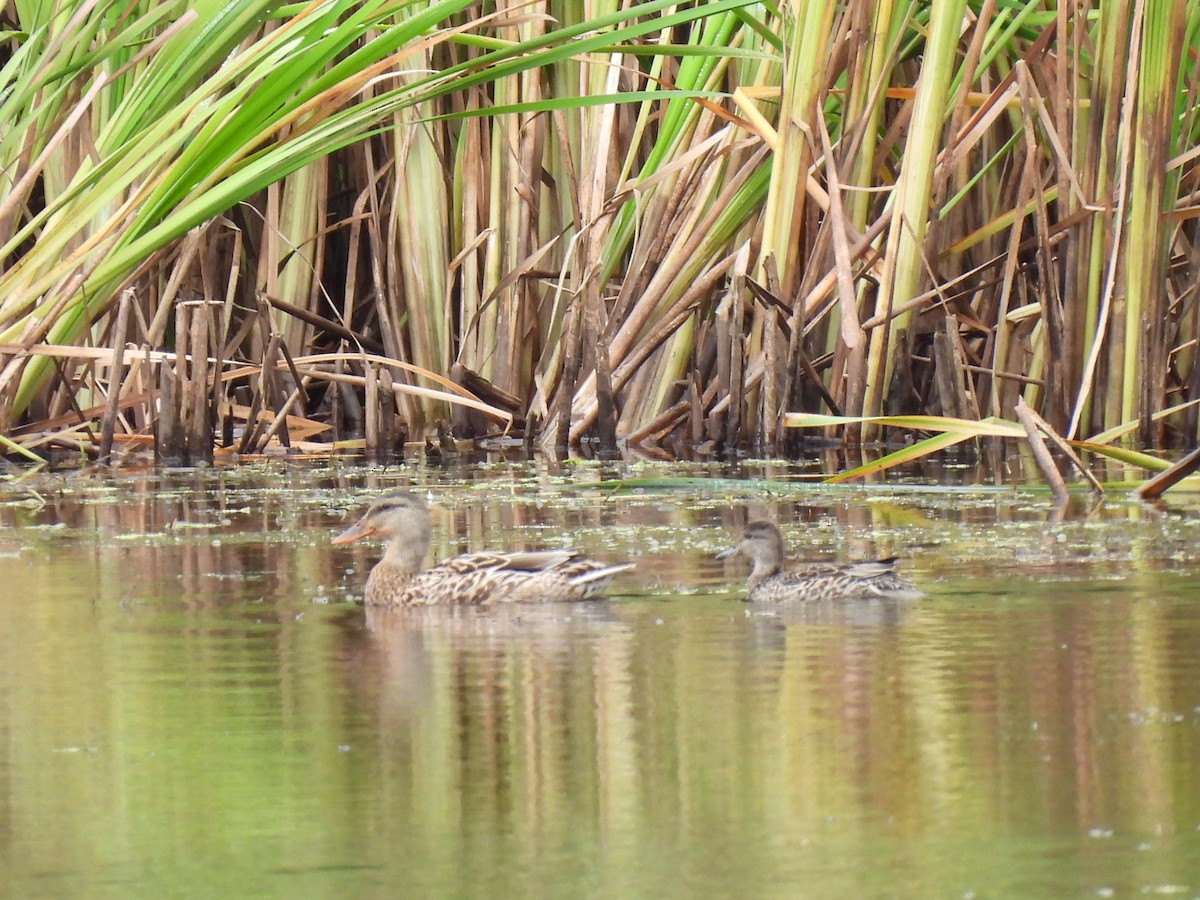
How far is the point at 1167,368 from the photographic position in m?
9.03

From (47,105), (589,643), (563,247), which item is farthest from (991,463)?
(589,643)

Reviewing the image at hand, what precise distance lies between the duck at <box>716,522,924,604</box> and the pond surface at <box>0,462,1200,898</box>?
9 cm

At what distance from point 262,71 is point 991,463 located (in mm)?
3094

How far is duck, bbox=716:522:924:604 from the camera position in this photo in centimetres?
517

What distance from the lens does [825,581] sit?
5.32m

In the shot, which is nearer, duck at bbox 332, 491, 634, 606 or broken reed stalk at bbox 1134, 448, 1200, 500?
duck at bbox 332, 491, 634, 606

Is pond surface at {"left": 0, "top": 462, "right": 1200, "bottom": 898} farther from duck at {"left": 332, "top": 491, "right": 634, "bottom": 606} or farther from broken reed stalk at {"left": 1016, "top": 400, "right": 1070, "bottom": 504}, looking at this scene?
broken reed stalk at {"left": 1016, "top": 400, "right": 1070, "bottom": 504}

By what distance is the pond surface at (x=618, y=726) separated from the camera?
2.86m

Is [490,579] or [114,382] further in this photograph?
[114,382]

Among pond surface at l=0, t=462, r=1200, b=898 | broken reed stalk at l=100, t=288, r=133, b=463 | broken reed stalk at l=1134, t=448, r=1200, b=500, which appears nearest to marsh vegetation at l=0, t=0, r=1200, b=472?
broken reed stalk at l=100, t=288, r=133, b=463

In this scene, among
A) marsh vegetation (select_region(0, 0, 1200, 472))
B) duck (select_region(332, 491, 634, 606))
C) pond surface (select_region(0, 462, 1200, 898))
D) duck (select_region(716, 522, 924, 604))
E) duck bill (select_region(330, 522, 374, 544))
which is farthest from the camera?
marsh vegetation (select_region(0, 0, 1200, 472))

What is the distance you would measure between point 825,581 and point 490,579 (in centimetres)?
81

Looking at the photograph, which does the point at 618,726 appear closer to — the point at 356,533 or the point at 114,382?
the point at 356,533

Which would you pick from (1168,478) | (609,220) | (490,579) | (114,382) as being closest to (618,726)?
(490,579)
